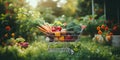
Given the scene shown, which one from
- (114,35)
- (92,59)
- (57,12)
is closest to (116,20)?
(114,35)

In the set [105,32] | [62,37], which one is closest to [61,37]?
[62,37]

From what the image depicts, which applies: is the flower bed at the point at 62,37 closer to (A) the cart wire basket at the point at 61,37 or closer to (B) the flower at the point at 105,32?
(A) the cart wire basket at the point at 61,37

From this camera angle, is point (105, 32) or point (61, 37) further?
point (105, 32)

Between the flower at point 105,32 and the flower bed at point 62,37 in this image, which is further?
the flower at point 105,32

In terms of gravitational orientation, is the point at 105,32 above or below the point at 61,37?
above

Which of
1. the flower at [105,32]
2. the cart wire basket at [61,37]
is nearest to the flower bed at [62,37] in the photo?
the cart wire basket at [61,37]

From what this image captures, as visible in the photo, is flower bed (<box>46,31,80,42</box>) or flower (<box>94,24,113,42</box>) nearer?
flower bed (<box>46,31,80,42</box>)

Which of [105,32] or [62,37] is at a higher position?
[105,32]

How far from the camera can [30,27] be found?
36.9 feet

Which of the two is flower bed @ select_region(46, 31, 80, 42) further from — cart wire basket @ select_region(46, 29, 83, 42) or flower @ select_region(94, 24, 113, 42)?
flower @ select_region(94, 24, 113, 42)

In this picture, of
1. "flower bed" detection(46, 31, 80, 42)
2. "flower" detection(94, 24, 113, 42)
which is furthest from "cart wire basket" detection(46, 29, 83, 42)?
"flower" detection(94, 24, 113, 42)

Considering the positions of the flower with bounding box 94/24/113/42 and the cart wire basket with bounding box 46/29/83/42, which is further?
Result: the flower with bounding box 94/24/113/42

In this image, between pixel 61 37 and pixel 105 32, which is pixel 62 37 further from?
pixel 105 32

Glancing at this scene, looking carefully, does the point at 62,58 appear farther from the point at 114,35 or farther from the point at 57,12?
the point at 57,12
